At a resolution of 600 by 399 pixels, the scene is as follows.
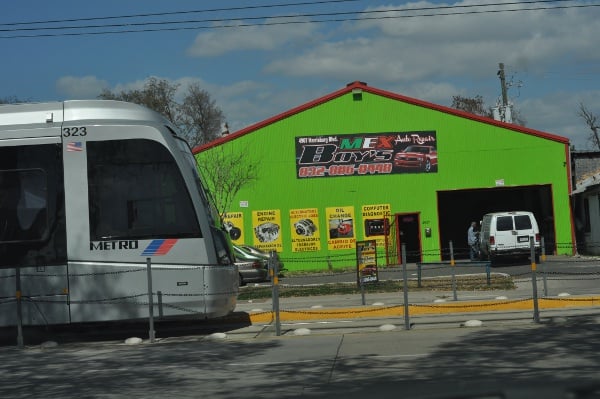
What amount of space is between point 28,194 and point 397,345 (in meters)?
6.81

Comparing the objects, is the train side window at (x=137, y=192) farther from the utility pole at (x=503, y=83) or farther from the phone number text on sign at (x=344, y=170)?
the utility pole at (x=503, y=83)

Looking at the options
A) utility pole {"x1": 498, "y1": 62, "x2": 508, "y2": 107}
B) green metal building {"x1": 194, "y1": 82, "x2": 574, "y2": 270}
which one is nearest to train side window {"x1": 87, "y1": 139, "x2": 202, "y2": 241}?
green metal building {"x1": 194, "y1": 82, "x2": 574, "y2": 270}

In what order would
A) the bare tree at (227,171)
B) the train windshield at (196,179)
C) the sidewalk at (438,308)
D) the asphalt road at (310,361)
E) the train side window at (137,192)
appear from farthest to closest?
1. the bare tree at (227,171)
2. the sidewalk at (438,308)
3. the train windshield at (196,179)
4. the train side window at (137,192)
5. the asphalt road at (310,361)

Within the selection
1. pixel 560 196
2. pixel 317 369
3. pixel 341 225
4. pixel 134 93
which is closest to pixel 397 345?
pixel 317 369

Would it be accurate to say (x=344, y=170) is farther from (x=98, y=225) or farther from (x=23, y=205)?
(x=23, y=205)

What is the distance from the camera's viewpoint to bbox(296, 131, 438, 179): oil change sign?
3647 cm

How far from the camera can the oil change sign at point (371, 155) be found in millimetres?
36469

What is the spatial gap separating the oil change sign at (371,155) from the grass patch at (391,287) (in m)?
13.6

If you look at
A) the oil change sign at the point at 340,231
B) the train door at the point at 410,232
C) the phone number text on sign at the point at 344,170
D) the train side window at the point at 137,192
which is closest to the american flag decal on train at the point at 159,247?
the train side window at the point at 137,192

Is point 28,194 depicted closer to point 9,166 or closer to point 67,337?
point 9,166

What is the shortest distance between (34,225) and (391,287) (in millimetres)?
11466

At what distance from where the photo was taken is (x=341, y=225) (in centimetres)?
3622

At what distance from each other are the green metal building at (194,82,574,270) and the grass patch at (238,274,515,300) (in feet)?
42.0

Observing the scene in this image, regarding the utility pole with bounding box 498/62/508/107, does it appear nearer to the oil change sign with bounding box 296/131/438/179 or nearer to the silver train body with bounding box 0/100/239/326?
the oil change sign with bounding box 296/131/438/179
